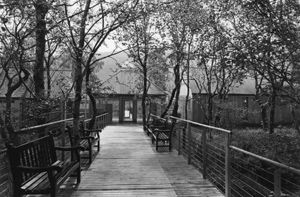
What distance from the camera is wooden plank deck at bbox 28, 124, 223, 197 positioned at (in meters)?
4.66

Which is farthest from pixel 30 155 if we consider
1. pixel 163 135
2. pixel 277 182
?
pixel 163 135

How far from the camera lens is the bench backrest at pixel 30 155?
126 inches

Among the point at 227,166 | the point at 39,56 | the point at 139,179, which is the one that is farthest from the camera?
the point at 39,56

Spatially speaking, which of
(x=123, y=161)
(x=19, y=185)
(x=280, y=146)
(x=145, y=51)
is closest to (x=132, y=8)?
(x=123, y=161)

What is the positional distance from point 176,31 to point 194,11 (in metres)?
1.80

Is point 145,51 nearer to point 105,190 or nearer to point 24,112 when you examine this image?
point 24,112

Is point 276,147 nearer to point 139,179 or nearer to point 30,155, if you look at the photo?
point 139,179

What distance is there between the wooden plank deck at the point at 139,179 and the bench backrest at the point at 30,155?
726 millimetres

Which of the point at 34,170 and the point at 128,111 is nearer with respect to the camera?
the point at 34,170

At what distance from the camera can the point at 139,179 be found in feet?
17.9

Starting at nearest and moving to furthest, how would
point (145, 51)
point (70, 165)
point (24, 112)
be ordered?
point (70, 165)
point (24, 112)
point (145, 51)

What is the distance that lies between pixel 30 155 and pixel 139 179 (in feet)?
7.74

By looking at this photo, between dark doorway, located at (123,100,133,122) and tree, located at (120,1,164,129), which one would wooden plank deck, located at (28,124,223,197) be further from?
dark doorway, located at (123,100,133,122)

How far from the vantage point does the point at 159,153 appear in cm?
842
